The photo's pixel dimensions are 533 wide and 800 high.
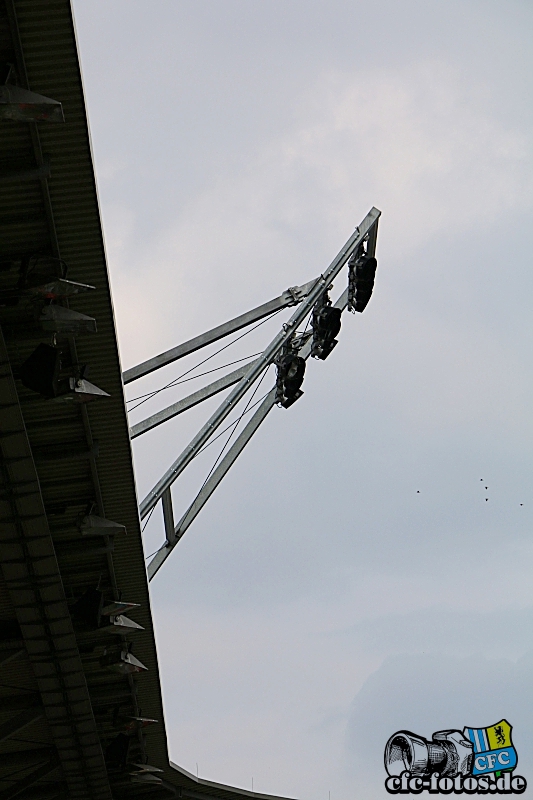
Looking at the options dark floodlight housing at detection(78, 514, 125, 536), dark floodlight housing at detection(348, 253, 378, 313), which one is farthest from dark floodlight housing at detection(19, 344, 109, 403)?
dark floodlight housing at detection(348, 253, 378, 313)

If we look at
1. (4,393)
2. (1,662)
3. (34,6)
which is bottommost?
(1,662)

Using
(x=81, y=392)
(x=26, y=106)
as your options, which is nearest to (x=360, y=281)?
(x=81, y=392)

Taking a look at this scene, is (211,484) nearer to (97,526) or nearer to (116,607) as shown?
(116,607)

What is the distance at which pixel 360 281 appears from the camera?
2645 centimetres

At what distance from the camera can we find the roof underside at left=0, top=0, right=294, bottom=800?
11695 millimetres

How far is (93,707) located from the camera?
25359mm

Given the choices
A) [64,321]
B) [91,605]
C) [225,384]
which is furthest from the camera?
[225,384]

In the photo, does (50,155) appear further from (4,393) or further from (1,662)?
(1,662)

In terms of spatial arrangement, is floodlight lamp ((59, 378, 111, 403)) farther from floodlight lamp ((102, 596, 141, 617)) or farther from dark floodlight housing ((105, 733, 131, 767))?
dark floodlight housing ((105, 733, 131, 767))

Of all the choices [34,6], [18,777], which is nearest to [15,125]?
[34,6]

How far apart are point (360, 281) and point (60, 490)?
37.3ft

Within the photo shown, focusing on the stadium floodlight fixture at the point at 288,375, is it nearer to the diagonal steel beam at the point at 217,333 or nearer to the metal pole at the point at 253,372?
the metal pole at the point at 253,372

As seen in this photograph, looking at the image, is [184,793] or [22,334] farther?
[184,793]

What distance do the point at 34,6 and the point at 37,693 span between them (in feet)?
57.6
